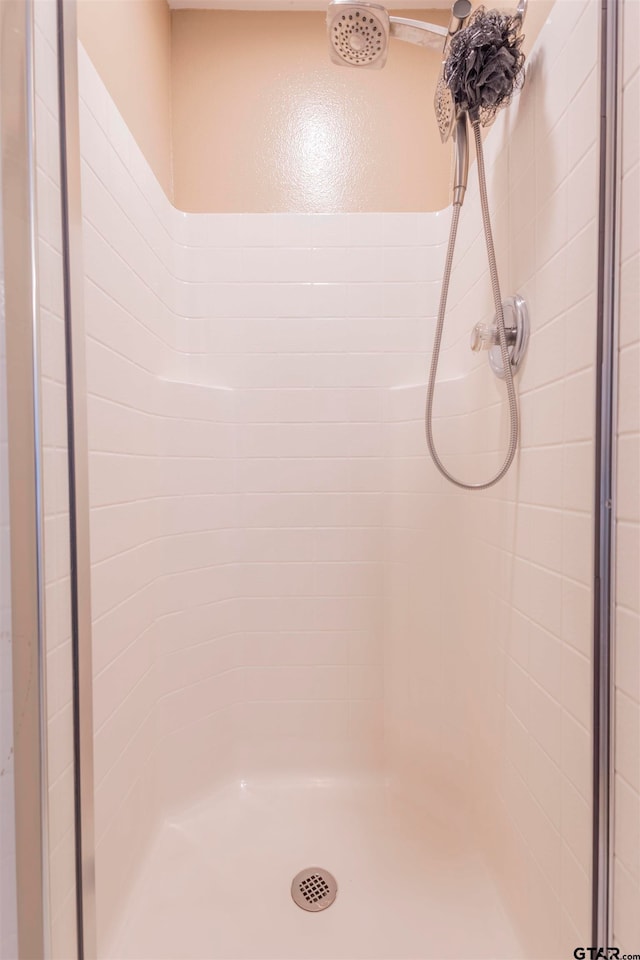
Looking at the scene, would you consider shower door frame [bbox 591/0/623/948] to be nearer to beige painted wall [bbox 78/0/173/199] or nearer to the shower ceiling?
beige painted wall [bbox 78/0/173/199]

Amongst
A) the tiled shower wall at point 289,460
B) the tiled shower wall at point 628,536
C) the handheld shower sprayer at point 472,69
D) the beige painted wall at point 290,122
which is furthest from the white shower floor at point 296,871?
the beige painted wall at point 290,122

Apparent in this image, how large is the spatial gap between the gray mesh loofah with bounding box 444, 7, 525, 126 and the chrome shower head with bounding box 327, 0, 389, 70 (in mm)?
167

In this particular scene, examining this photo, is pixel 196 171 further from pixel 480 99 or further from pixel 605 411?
pixel 605 411

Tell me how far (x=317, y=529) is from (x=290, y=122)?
1.27 meters

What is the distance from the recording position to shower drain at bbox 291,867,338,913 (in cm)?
113

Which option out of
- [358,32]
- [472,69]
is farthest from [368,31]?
[472,69]

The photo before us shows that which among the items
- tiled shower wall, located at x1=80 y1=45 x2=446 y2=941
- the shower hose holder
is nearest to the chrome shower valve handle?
the shower hose holder

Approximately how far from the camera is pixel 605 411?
0.73 meters

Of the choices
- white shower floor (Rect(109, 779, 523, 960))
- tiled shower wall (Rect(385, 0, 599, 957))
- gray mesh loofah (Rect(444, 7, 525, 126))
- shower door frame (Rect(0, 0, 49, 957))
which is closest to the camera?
shower door frame (Rect(0, 0, 49, 957))

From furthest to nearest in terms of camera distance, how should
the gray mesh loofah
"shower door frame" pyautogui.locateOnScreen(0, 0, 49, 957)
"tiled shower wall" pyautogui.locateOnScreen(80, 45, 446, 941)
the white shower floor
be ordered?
1. "tiled shower wall" pyautogui.locateOnScreen(80, 45, 446, 941)
2. the white shower floor
3. the gray mesh loofah
4. "shower door frame" pyautogui.locateOnScreen(0, 0, 49, 957)

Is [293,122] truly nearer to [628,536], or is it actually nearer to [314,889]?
[628,536]

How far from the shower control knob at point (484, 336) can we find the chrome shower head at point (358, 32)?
616 millimetres

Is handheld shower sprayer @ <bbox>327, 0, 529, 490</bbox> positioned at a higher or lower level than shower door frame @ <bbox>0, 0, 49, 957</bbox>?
higher

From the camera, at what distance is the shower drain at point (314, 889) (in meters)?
1.13
